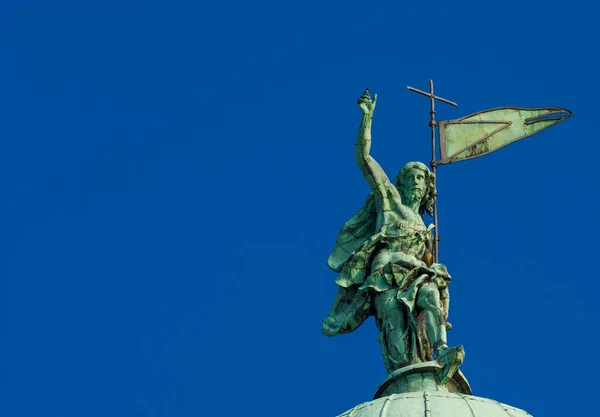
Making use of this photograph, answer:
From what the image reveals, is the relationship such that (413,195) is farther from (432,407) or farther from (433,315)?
(432,407)

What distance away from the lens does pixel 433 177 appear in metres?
58.5

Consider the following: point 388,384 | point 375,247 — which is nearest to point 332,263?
point 375,247

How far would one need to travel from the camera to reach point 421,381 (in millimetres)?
53594

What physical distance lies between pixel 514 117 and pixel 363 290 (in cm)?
710

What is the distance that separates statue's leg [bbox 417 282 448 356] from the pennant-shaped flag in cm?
544

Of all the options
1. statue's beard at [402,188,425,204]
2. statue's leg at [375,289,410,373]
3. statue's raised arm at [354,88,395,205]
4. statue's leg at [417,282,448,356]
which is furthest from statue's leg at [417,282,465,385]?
statue's raised arm at [354,88,395,205]

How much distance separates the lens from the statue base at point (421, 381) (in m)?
53.4

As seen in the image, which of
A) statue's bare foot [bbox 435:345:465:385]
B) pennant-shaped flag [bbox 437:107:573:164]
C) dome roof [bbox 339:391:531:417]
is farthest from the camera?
pennant-shaped flag [bbox 437:107:573:164]

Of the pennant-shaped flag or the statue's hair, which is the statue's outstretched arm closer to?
the statue's hair

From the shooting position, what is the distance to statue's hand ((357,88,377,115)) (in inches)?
2240

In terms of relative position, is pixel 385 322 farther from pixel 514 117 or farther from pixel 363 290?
pixel 514 117

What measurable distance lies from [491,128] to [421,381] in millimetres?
9457

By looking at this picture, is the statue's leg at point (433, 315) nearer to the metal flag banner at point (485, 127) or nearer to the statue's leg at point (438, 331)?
the statue's leg at point (438, 331)

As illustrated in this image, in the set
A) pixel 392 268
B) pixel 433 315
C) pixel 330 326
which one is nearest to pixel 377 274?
pixel 392 268
